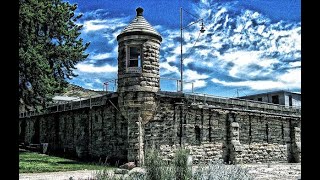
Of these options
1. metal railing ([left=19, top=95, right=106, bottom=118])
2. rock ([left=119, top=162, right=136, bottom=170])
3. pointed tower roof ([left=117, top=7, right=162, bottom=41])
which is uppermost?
pointed tower roof ([left=117, top=7, right=162, bottom=41])

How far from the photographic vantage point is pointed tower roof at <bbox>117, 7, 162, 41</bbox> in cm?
2114

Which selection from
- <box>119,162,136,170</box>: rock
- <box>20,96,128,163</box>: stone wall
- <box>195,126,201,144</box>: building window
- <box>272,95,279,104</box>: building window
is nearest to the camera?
<box>119,162,136,170</box>: rock

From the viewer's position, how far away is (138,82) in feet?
69.0

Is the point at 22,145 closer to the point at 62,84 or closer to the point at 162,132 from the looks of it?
the point at 62,84

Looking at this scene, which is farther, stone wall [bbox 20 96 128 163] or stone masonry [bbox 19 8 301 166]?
stone wall [bbox 20 96 128 163]

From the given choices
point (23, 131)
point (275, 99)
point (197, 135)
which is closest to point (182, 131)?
point (197, 135)

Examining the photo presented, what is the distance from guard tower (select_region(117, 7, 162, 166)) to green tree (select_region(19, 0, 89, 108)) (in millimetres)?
6892

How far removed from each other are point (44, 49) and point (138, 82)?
13913mm

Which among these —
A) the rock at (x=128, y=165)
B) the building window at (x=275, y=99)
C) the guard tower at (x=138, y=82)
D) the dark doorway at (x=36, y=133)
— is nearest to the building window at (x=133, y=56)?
the guard tower at (x=138, y=82)

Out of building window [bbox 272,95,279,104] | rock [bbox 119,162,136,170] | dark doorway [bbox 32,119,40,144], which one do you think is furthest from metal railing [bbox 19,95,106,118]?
building window [bbox 272,95,279,104]

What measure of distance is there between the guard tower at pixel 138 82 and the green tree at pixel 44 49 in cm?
689

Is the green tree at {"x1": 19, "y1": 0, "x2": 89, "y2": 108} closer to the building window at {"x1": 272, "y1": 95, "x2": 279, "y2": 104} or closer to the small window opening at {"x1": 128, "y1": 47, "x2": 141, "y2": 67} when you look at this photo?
the small window opening at {"x1": 128, "y1": 47, "x2": 141, "y2": 67}
